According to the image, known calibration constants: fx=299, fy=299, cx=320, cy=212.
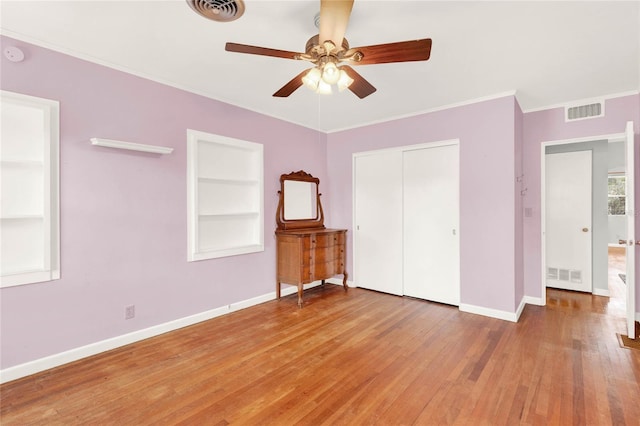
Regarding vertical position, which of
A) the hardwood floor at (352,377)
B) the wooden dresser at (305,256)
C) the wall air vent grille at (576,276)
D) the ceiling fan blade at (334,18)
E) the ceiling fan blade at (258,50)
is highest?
the ceiling fan blade at (334,18)

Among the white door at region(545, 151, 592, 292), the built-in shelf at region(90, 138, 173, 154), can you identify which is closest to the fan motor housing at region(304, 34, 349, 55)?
the built-in shelf at region(90, 138, 173, 154)

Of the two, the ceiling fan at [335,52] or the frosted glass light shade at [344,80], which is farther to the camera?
the frosted glass light shade at [344,80]

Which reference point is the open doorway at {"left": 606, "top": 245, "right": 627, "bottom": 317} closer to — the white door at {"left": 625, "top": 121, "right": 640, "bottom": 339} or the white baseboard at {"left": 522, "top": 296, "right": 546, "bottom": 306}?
the white baseboard at {"left": 522, "top": 296, "right": 546, "bottom": 306}

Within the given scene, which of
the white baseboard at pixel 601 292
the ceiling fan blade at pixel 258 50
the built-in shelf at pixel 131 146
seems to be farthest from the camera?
the white baseboard at pixel 601 292

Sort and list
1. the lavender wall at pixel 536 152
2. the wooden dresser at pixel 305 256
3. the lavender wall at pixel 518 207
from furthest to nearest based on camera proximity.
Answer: the wooden dresser at pixel 305 256 < the lavender wall at pixel 536 152 < the lavender wall at pixel 518 207

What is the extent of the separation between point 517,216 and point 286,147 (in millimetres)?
3105

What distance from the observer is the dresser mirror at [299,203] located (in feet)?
14.0

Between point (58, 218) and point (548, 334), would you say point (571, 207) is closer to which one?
point (548, 334)

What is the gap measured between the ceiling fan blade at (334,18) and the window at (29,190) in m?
2.27

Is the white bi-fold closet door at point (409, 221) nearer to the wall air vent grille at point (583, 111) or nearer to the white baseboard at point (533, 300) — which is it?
the white baseboard at point (533, 300)

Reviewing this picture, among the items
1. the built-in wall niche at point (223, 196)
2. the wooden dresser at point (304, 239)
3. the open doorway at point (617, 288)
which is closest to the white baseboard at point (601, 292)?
the open doorway at point (617, 288)

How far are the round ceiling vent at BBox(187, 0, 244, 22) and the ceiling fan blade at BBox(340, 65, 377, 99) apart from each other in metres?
0.75

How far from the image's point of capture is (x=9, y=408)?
1.92 m

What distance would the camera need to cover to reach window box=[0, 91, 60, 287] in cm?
224
